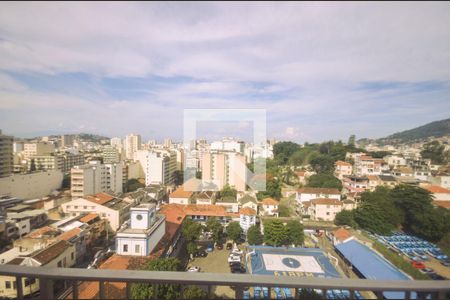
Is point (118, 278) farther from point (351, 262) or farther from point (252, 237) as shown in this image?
point (252, 237)

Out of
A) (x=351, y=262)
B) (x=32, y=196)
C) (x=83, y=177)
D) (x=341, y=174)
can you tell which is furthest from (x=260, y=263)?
(x=341, y=174)

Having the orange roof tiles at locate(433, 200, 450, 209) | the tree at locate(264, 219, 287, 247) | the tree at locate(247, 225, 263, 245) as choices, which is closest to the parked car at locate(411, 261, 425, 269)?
the tree at locate(264, 219, 287, 247)

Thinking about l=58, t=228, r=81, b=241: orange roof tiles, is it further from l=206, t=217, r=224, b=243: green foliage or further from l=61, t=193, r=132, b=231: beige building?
l=206, t=217, r=224, b=243: green foliage

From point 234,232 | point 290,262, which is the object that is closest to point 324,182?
point 234,232

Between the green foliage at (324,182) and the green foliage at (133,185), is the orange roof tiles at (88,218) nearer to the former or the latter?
the green foliage at (133,185)

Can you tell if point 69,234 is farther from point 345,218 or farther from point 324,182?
point 324,182

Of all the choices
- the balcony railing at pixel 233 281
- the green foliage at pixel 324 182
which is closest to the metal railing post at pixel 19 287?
the balcony railing at pixel 233 281
